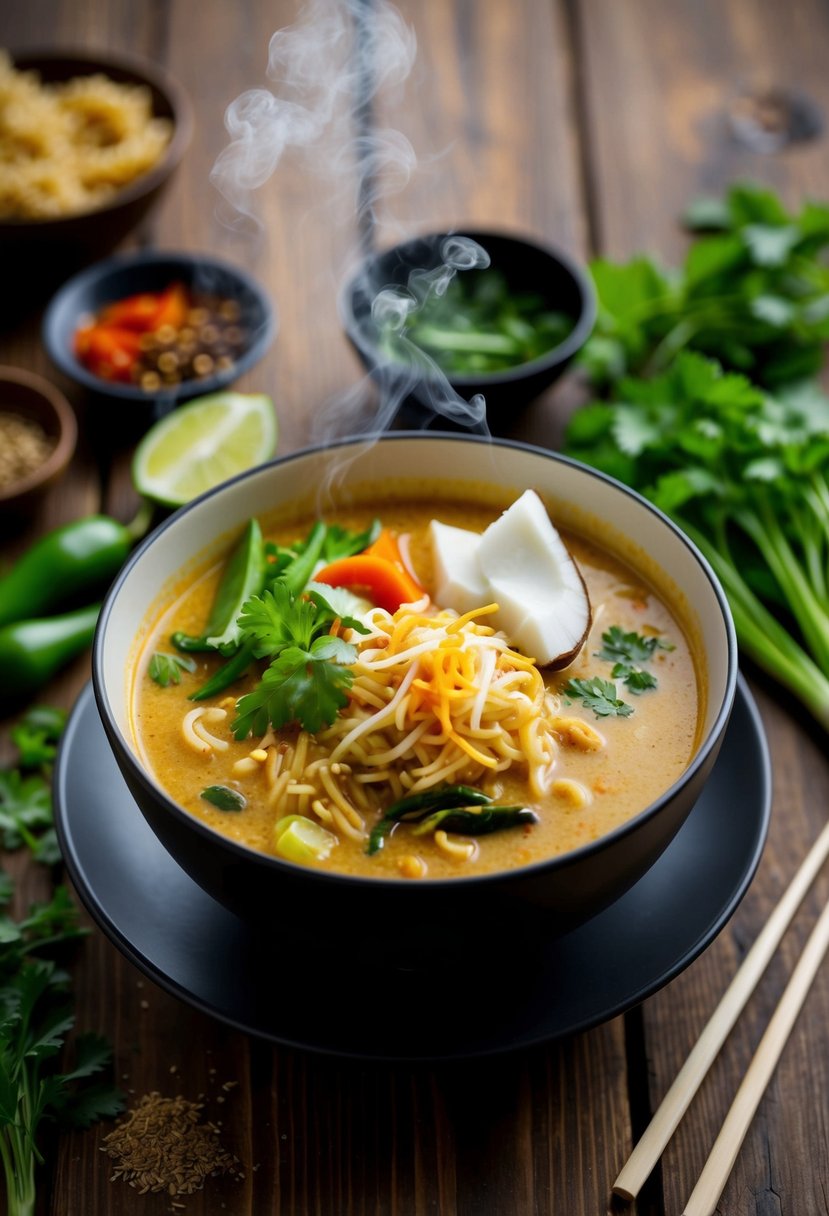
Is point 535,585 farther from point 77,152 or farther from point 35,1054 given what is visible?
point 77,152

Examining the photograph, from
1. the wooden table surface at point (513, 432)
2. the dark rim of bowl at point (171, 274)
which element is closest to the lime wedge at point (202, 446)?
the dark rim of bowl at point (171, 274)

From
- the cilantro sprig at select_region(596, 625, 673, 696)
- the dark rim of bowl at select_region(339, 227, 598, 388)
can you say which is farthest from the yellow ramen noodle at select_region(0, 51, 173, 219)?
the cilantro sprig at select_region(596, 625, 673, 696)

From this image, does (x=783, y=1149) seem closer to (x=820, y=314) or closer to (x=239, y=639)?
(x=239, y=639)

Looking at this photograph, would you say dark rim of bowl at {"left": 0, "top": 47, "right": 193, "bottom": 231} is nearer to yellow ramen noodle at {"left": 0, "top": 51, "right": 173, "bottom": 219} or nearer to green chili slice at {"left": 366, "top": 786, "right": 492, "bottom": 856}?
yellow ramen noodle at {"left": 0, "top": 51, "right": 173, "bottom": 219}

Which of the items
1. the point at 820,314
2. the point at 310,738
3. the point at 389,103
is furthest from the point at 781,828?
the point at 389,103

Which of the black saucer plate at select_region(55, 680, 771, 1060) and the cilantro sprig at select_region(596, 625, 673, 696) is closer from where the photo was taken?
the black saucer plate at select_region(55, 680, 771, 1060)

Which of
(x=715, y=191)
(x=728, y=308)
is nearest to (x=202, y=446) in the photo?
(x=728, y=308)
